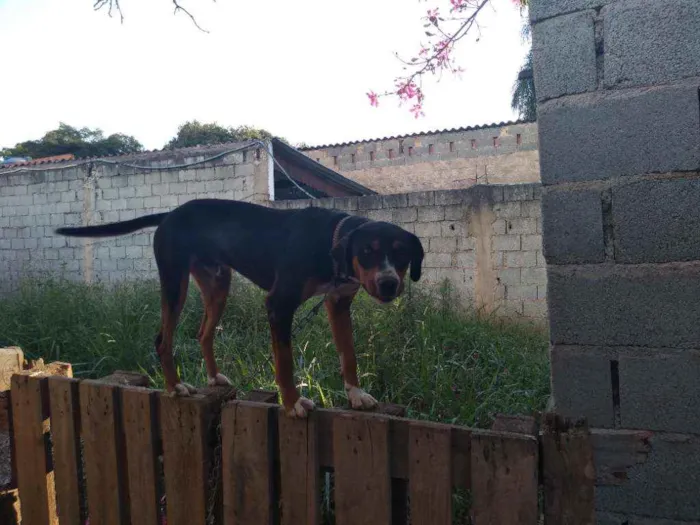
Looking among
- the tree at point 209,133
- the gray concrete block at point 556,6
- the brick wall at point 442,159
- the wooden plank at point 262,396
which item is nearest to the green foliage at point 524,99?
the brick wall at point 442,159

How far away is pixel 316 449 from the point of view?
4.73ft

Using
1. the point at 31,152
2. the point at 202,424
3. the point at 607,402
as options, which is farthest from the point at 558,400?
the point at 31,152

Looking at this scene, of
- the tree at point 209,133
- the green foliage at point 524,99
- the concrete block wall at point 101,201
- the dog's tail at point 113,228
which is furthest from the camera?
the tree at point 209,133

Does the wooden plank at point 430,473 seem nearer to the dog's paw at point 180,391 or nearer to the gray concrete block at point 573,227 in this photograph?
the dog's paw at point 180,391

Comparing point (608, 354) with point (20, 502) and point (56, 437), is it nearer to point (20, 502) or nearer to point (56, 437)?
point (56, 437)

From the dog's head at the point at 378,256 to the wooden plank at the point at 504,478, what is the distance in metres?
0.43

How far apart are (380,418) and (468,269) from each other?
5.29 meters

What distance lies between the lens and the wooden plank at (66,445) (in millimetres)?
1878

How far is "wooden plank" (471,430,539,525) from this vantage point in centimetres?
122

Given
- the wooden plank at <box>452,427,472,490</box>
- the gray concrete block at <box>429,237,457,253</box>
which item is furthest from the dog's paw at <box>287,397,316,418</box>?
the gray concrete block at <box>429,237,457,253</box>

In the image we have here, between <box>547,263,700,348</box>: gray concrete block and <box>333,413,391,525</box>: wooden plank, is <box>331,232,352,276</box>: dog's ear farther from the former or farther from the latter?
<box>547,263,700,348</box>: gray concrete block

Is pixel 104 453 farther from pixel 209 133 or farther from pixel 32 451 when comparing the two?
pixel 209 133

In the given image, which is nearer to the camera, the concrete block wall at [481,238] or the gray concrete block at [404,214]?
the concrete block wall at [481,238]

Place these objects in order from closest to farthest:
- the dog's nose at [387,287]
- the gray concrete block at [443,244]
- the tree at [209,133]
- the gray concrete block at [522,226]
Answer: the dog's nose at [387,287], the gray concrete block at [522,226], the gray concrete block at [443,244], the tree at [209,133]
